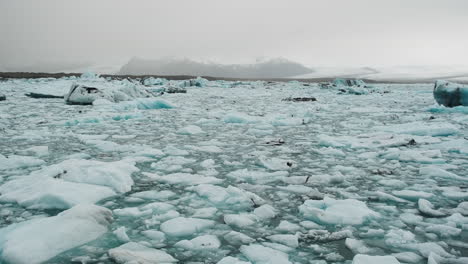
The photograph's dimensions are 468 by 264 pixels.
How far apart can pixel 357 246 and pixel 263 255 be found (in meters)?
0.50

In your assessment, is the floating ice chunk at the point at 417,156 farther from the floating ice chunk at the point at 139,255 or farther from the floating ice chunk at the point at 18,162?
the floating ice chunk at the point at 18,162

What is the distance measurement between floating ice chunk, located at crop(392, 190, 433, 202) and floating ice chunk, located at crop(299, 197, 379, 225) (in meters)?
0.42

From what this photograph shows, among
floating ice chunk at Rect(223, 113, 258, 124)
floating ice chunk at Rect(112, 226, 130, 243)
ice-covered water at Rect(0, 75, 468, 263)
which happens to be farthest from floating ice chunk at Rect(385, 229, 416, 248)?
floating ice chunk at Rect(223, 113, 258, 124)

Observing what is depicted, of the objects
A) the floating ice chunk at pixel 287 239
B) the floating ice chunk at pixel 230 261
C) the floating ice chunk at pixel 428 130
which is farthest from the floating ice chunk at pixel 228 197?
the floating ice chunk at pixel 428 130

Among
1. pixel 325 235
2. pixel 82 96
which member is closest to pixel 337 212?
pixel 325 235

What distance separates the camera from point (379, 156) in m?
3.76

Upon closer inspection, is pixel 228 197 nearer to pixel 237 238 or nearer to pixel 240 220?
pixel 240 220

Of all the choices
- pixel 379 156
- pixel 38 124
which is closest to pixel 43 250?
pixel 379 156

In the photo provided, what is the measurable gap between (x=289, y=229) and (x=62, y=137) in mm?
3908

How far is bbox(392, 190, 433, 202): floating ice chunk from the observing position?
243 centimetres

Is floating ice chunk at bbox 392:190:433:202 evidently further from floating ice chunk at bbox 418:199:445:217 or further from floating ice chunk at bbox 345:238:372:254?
floating ice chunk at bbox 345:238:372:254

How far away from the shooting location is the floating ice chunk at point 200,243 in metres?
1.72

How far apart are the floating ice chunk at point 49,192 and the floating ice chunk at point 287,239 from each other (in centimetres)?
129

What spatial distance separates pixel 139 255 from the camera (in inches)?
61.8
